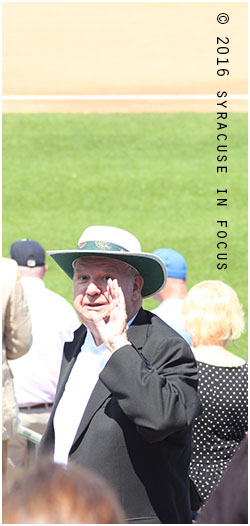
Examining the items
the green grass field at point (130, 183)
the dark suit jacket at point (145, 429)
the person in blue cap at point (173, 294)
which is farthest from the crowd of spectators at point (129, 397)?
the green grass field at point (130, 183)

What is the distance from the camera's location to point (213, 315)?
4.18 m

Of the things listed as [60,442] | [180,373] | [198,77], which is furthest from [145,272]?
[198,77]

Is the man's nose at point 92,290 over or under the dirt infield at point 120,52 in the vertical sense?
under

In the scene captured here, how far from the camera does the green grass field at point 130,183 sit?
14.3 m

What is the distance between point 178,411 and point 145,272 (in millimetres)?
665

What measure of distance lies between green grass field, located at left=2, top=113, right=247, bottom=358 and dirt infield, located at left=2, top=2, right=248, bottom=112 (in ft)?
4.27

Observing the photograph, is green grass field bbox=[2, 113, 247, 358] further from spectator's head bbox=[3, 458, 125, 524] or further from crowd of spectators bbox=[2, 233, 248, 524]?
spectator's head bbox=[3, 458, 125, 524]

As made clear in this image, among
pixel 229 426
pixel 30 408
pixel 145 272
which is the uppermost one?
pixel 145 272

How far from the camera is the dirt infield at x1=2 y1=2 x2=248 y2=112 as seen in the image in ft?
70.4

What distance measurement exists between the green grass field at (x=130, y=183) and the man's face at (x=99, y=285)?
8.72 metres

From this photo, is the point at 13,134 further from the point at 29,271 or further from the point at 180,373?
the point at 180,373

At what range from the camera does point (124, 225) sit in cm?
1499

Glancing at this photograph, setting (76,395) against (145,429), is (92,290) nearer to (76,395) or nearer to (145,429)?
(76,395)

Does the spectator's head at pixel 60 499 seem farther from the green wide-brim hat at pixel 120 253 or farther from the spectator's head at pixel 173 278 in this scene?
the spectator's head at pixel 173 278
